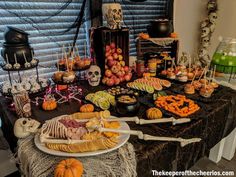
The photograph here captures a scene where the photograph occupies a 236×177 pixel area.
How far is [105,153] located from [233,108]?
0.86 metres

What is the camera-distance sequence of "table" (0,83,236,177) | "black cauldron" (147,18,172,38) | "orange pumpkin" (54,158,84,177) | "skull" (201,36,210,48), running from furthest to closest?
"skull" (201,36,210,48) → "black cauldron" (147,18,172,38) → "table" (0,83,236,177) → "orange pumpkin" (54,158,84,177)

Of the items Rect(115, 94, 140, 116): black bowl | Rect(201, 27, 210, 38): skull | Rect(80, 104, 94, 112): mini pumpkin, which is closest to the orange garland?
Rect(115, 94, 140, 116): black bowl

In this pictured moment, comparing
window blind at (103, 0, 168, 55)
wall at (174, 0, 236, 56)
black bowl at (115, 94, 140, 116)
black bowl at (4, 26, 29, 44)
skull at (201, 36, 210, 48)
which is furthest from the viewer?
skull at (201, 36, 210, 48)

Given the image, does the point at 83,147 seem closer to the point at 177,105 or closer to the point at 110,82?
the point at 177,105

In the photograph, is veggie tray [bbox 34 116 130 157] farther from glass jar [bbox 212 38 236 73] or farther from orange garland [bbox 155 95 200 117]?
glass jar [bbox 212 38 236 73]

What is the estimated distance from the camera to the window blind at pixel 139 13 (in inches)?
76.5

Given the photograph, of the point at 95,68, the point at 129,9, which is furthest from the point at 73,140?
the point at 129,9

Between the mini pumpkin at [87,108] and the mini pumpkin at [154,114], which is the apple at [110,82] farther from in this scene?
the mini pumpkin at [154,114]

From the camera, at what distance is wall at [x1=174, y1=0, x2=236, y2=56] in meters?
2.38

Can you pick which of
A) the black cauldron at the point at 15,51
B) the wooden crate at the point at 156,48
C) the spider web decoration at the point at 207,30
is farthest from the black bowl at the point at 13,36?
the spider web decoration at the point at 207,30

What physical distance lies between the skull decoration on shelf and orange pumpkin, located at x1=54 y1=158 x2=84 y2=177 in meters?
0.98

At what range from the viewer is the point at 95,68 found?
1.30 metres

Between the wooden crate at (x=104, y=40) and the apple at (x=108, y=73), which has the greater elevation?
the wooden crate at (x=104, y=40)

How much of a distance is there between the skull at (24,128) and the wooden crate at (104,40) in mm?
699
